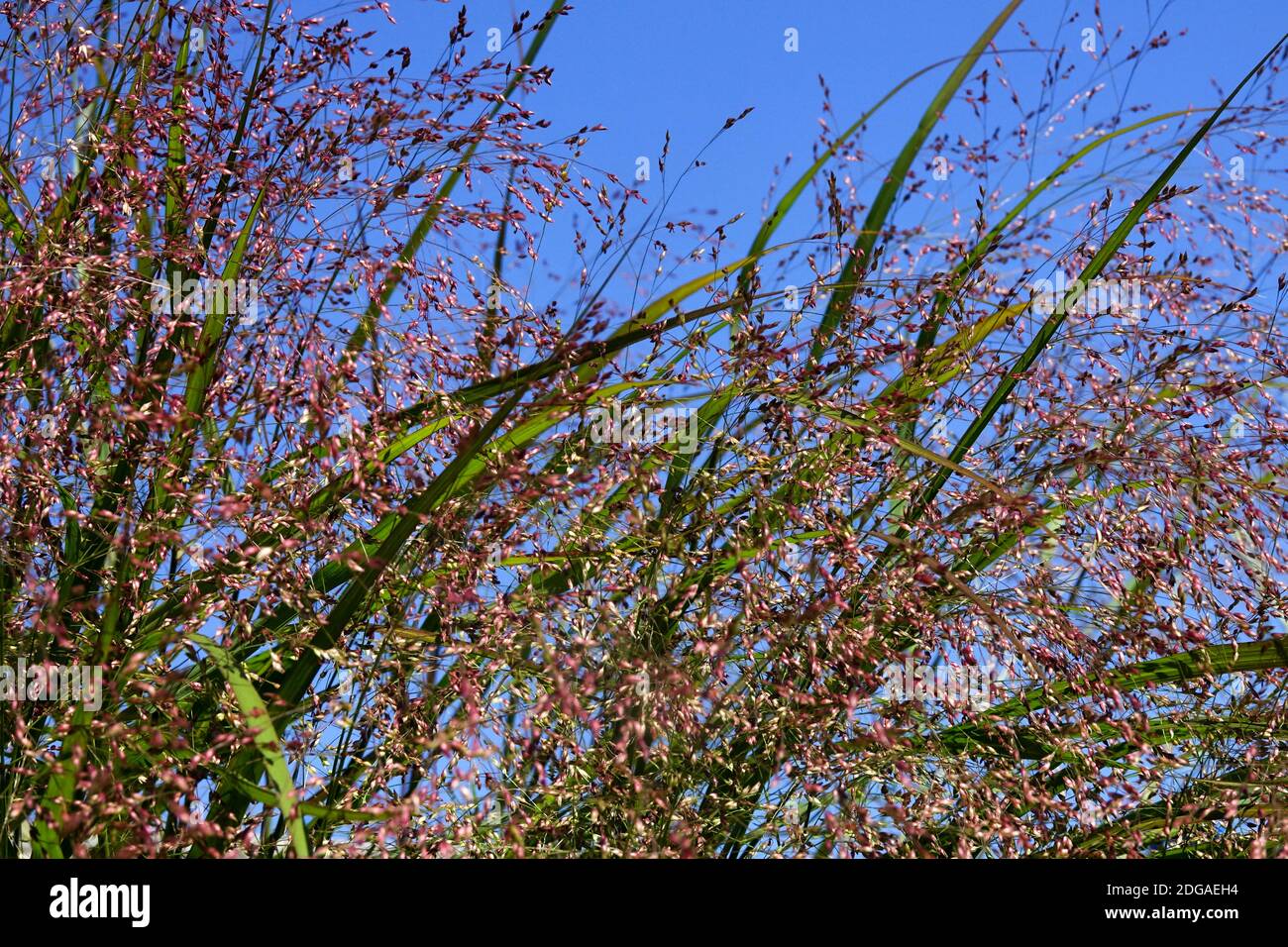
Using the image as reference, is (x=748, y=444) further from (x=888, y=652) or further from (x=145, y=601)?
(x=145, y=601)

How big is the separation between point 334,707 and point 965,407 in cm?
170

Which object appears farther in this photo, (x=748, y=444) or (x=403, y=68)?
(x=403, y=68)

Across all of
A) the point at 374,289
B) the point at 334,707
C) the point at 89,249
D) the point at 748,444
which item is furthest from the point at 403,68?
the point at 334,707

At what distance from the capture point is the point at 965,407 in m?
3.12
